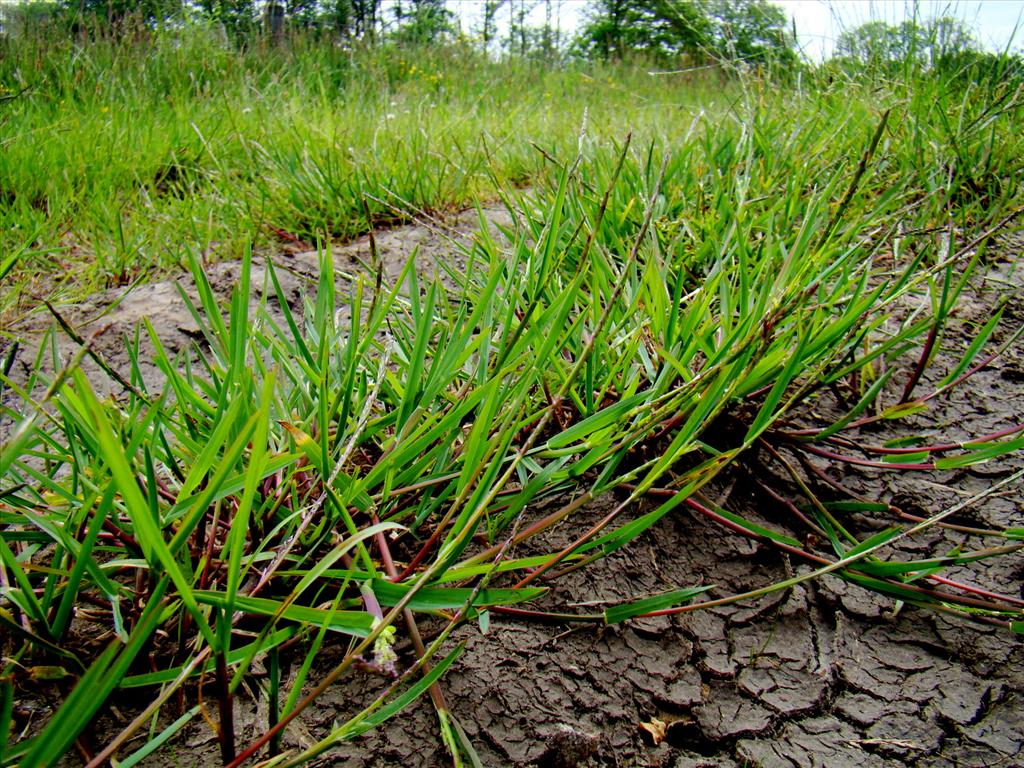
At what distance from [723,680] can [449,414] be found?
47 centimetres

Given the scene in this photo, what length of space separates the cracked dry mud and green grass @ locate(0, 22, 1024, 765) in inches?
1.4

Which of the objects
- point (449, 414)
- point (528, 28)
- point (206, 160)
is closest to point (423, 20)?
point (528, 28)

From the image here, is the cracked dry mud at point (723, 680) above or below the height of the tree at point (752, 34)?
below

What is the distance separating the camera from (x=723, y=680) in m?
0.82

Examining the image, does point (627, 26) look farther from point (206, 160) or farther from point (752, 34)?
point (206, 160)

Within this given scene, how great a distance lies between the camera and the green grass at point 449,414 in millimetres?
659

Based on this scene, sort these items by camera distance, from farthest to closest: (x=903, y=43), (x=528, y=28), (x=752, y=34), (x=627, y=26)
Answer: (x=627, y=26), (x=752, y=34), (x=528, y=28), (x=903, y=43)

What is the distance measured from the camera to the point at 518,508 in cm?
82

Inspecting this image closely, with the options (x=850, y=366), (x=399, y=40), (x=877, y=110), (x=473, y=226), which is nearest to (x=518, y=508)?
(x=850, y=366)

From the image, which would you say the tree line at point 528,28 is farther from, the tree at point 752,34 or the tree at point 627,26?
the tree at point 627,26

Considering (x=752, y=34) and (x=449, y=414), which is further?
(x=752, y=34)

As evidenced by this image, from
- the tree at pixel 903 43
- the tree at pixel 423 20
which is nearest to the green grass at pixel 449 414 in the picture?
the tree at pixel 903 43

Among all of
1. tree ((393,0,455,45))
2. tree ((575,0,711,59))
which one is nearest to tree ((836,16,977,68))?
tree ((393,0,455,45))

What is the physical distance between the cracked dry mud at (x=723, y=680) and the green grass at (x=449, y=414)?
1.4 inches
